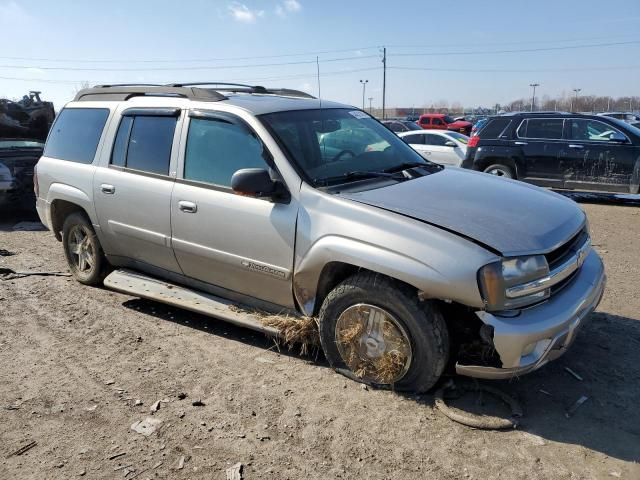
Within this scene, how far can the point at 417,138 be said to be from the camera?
47.6ft

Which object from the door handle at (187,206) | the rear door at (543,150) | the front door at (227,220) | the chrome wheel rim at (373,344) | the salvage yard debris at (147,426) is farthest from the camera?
the rear door at (543,150)

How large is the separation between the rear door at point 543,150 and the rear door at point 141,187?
8.25 meters

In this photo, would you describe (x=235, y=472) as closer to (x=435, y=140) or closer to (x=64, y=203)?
(x=64, y=203)

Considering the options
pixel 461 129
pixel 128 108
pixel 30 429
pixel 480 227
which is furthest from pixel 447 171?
pixel 461 129

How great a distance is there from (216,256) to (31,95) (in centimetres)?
1069

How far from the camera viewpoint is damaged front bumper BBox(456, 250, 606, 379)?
2.97 meters

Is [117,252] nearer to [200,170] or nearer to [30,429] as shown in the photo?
[200,170]

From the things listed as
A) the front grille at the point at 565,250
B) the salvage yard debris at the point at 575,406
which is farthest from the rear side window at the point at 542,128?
the salvage yard debris at the point at 575,406

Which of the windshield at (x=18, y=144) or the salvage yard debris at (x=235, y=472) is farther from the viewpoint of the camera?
the windshield at (x=18, y=144)

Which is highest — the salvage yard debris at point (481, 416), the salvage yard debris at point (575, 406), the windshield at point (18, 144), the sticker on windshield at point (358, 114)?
the sticker on windshield at point (358, 114)

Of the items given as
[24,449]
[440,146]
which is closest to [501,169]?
[440,146]

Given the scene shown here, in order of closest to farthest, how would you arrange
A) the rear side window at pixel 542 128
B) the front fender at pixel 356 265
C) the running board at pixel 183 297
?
the front fender at pixel 356 265 < the running board at pixel 183 297 < the rear side window at pixel 542 128

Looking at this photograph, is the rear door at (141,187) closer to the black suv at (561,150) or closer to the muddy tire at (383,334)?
the muddy tire at (383,334)

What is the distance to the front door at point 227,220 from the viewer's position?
377 centimetres
